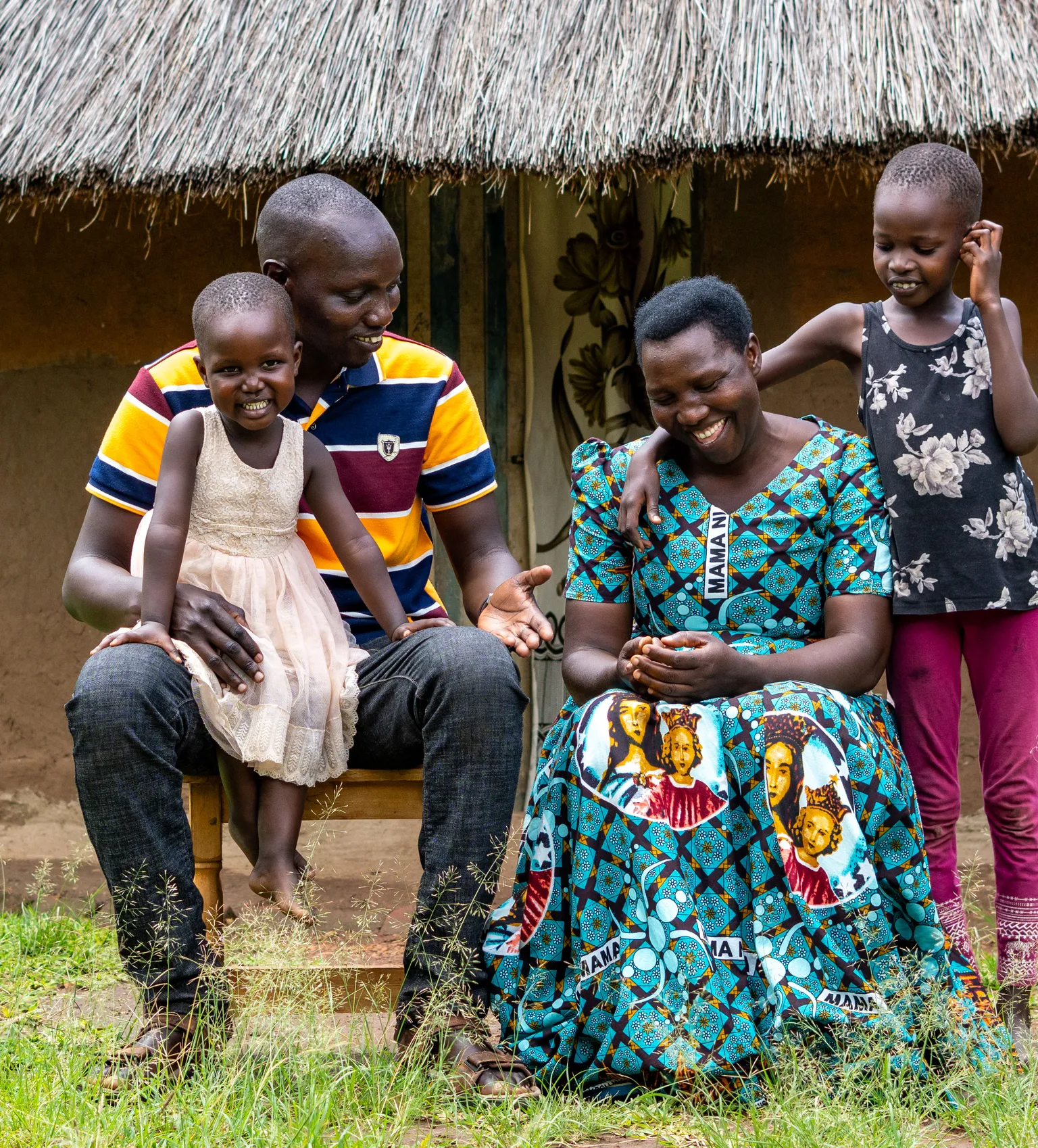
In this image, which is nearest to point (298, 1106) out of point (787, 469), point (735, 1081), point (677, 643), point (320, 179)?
point (735, 1081)

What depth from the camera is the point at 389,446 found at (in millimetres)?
3008

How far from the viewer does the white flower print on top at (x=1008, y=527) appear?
112 inches

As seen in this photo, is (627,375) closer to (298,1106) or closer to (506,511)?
(506,511)

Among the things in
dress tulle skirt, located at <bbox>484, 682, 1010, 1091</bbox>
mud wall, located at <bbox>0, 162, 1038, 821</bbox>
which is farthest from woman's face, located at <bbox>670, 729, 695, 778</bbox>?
mud wall, located at <bbox>0, 162, 1038, 821</bbox>

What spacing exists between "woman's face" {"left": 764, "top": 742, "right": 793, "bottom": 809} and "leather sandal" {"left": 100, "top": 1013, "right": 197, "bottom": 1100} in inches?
43.5

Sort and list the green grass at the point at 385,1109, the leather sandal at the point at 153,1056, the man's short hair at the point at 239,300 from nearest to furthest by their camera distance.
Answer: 1. the green grass at the point at 385,1109
2. the leather sandal at the point at 153,1056
3. the man's short hair at the point at 239,300

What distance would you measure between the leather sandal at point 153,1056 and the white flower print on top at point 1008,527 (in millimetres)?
1824

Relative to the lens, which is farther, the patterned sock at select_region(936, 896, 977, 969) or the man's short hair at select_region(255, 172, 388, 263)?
the man's short hair at select_region(255, 172, 388, 263)

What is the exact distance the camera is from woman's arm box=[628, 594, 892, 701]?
2521mm

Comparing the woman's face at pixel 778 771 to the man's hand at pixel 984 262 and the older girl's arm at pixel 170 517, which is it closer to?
the man's hand at pixel 984 262

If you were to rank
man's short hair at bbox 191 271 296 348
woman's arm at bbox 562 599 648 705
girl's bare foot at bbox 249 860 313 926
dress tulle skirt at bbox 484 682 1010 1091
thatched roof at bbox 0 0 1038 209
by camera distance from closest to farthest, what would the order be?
1. dress tulle skirt at bbox 484 682 1010 1091
2. girl's bare foot at bbox 249 860 313 926
3. man's short hair at bbox 191 271 296 348
4. woman's arm at bbox 562 599 648 705
5. thatched roof at bbox 0 0 1038 209

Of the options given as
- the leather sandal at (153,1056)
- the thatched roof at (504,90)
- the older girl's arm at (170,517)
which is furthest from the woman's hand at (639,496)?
the thatched roof at (504,90)

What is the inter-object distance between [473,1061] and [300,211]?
173 centimetres

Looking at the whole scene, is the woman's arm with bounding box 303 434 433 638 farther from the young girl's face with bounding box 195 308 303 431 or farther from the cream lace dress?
the young girl's face with bounding box 195 308 303 431
